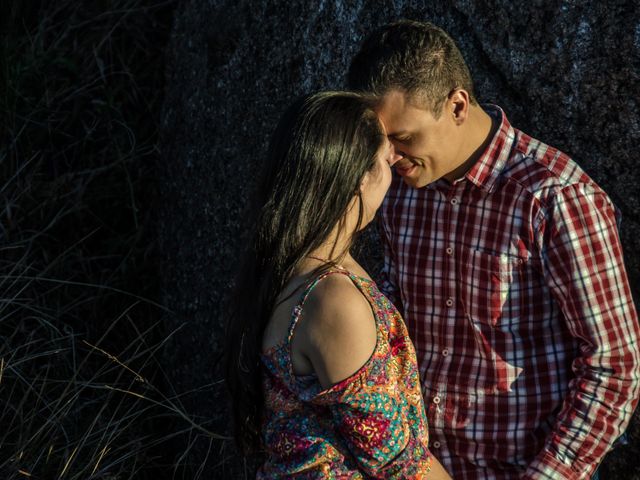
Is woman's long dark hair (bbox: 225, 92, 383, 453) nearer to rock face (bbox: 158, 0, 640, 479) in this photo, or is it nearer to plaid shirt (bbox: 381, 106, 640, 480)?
plaid shirt (bbox: 381, 106, 640, 480)

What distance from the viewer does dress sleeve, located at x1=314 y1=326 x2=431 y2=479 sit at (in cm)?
192

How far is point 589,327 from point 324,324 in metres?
0.65

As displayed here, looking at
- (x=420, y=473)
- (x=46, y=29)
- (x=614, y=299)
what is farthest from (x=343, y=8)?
(x=46, y=29)

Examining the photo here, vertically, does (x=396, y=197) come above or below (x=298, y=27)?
below

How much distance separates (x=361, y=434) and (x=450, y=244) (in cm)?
67

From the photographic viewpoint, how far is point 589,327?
6.84 feet

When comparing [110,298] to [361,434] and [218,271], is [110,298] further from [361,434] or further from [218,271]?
[361,434]

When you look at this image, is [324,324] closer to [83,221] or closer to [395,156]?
[395,156]

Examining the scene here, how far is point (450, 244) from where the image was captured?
2.39 metres

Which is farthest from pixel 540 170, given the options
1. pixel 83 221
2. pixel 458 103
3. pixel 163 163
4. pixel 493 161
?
pixel 83 221

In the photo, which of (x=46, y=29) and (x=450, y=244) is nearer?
(x=450, y=244)

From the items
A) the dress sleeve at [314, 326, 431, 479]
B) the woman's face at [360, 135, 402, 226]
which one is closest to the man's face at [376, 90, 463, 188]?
the woman's face at [360, 135, 402, 226]

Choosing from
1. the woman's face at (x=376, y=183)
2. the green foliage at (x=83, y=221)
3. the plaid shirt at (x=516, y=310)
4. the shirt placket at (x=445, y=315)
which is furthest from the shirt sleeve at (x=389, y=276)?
the green foliage at (x=83, y=221)

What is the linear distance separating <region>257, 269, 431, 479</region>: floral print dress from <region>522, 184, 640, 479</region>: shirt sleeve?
361mm
